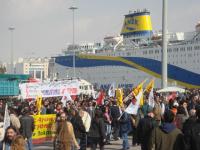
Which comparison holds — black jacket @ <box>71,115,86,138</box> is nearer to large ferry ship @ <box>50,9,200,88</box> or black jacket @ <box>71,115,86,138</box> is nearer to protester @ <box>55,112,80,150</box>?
protester @ <box>55,112,80,150</box>

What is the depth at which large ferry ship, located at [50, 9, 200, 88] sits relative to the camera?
2830 inches

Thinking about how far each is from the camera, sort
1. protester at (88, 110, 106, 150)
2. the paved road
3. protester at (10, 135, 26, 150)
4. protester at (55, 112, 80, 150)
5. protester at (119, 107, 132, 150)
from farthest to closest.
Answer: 1. the paved road
2. protester at (119, 107, 132, 150)
3. protester at (88, 110, 106, 150)
4. protester at (55, 112, 80, 150)
5. protester at (10, 135, 26, 150)

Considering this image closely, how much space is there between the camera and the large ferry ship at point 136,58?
7188 cm

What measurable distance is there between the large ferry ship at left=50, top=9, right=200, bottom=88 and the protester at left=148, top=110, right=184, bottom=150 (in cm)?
6379

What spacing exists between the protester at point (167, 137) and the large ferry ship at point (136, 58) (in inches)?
2511

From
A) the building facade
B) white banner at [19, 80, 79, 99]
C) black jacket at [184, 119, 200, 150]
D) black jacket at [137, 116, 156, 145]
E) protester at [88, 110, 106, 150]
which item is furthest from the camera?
the building facade

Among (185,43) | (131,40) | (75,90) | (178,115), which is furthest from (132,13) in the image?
(178,115)

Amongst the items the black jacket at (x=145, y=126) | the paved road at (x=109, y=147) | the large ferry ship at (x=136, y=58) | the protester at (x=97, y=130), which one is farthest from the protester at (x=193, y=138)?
the large ferry ship at (x=136, y=58)

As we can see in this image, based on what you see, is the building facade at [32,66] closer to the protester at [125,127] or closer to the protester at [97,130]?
Result: the protester at [125,127]

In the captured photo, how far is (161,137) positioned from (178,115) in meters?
3.37

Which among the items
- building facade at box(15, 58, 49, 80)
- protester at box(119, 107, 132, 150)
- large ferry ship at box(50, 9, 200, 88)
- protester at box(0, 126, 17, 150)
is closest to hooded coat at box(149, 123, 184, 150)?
protester at box(0, 126, 17, 150)

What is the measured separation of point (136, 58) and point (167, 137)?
2954 inches

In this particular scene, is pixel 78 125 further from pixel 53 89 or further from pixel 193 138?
pixel 53 89

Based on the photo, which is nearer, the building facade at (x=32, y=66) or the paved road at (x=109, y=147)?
the paved road at (x=109, y=147)
